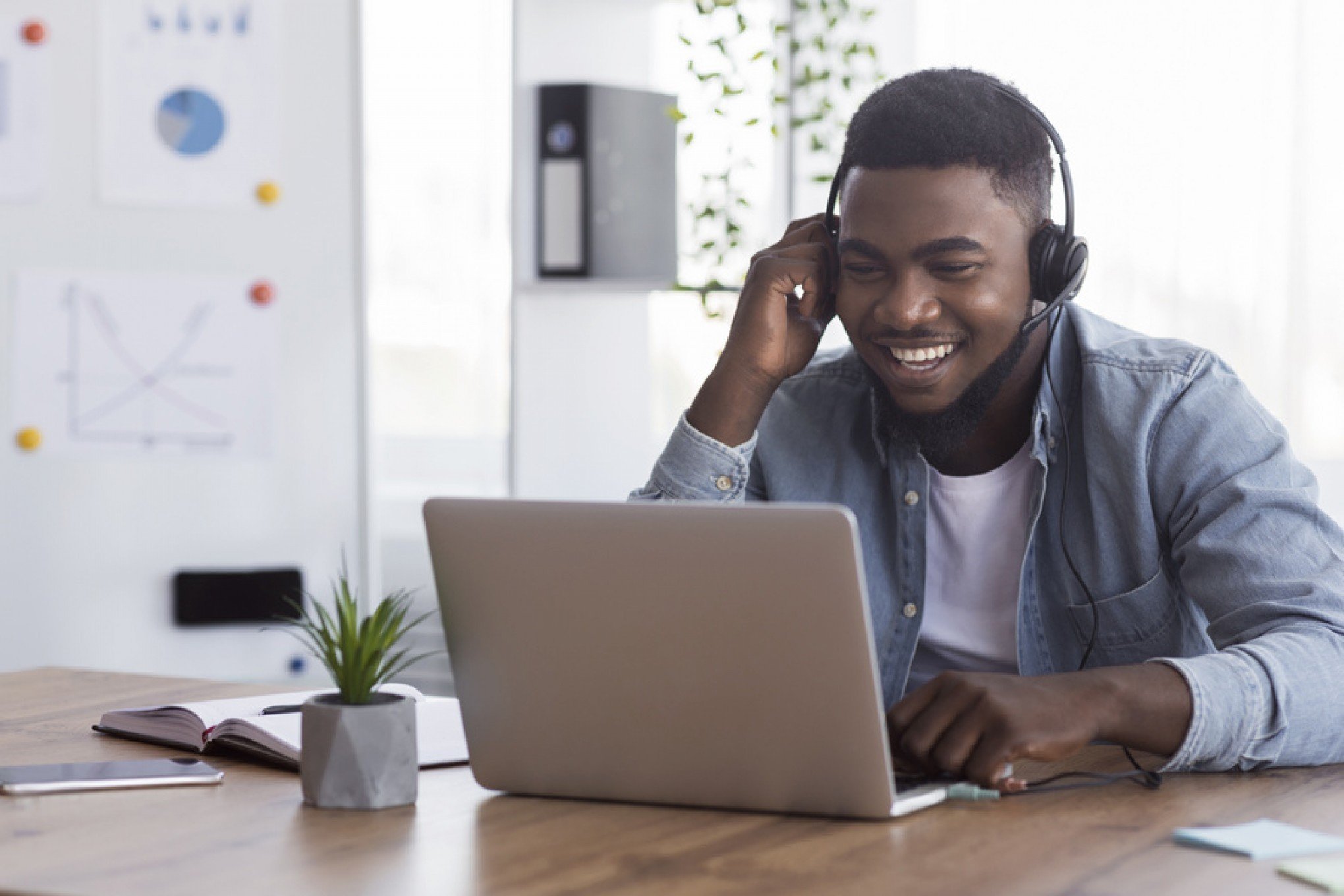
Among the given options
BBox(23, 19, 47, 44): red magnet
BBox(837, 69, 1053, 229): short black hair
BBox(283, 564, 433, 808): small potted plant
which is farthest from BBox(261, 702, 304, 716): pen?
BBox(23, 19, 47, 44): red magnet

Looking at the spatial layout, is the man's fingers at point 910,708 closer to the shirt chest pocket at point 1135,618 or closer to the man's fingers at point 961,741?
the man's fingers at point 961,741

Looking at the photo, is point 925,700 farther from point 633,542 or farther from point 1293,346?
point 1293,346

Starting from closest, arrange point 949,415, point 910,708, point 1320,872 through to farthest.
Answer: point 1320,872
point 910,708
point 949,415

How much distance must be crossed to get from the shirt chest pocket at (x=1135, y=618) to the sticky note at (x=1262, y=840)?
1.66 feet

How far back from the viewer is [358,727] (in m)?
1.15

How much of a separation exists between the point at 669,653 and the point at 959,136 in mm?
758

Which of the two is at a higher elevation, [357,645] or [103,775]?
[357,645]

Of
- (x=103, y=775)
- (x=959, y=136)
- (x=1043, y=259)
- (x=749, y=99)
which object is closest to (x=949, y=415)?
(x=1043, y=259)

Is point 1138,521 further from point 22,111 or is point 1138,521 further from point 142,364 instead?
point 22,111

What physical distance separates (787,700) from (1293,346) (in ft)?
5.91

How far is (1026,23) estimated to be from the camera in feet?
9.06

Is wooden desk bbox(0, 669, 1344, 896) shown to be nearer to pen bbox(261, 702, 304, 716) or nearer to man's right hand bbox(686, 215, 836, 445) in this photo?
pen bbox(261, 702, 304, 716)

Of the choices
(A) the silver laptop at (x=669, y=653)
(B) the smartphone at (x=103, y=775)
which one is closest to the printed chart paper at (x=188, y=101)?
(B) the smartphone at (x=103, y=775)

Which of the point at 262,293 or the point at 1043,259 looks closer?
the point at 1043,259
